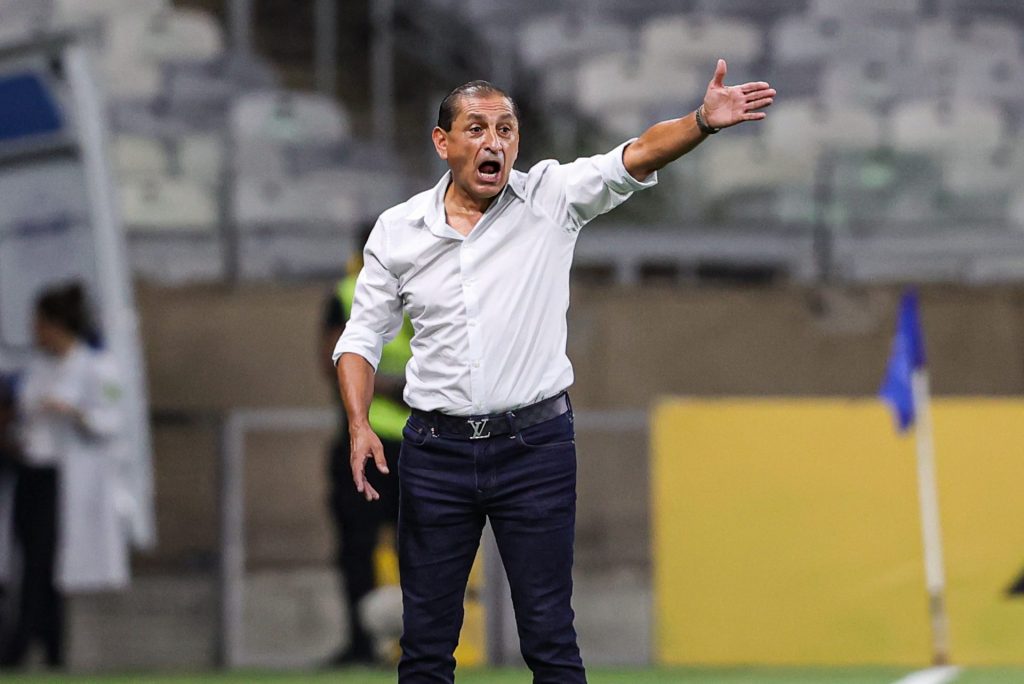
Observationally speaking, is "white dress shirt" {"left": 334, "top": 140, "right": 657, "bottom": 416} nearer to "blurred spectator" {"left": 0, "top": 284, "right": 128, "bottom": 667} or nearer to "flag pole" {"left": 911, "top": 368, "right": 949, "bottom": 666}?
"flag pole" {"left": 911, "top": 368, "right": 949, "bottom": 666}

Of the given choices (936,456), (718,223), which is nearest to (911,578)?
(936,456)

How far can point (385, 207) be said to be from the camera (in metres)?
11.6

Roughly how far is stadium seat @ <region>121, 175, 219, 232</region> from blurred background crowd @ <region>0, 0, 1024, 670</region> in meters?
0.02

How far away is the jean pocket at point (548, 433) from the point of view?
4168 millimetres

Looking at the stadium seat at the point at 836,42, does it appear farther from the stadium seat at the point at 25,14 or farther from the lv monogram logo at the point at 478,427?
the lv monogram logo at the point at 478,427

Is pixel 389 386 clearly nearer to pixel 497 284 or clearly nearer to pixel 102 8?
→ pixel 497 284

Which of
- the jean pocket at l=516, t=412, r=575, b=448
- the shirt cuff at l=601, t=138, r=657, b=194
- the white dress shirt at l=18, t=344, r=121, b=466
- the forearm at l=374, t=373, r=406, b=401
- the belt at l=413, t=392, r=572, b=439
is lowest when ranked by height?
the white dress shirt at l=18, t=344, r=121, b=466

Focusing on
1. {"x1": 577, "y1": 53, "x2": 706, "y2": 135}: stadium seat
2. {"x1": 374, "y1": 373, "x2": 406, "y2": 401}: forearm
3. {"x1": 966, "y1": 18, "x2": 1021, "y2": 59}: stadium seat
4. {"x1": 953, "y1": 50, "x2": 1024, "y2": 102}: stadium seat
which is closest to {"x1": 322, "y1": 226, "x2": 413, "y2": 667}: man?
{"x1": 374, "y1": 373, "x2": 406, "y2": 401}: forearm

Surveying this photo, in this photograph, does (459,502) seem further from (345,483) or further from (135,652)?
(135,652)

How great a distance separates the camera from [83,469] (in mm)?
9055

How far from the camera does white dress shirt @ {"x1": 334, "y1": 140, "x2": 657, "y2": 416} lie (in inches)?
163

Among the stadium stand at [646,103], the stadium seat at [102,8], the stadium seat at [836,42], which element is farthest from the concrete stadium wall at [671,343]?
the stadium seat at [102,8]

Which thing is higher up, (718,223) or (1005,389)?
(718,223)

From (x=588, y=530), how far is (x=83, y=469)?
2.57 metres
